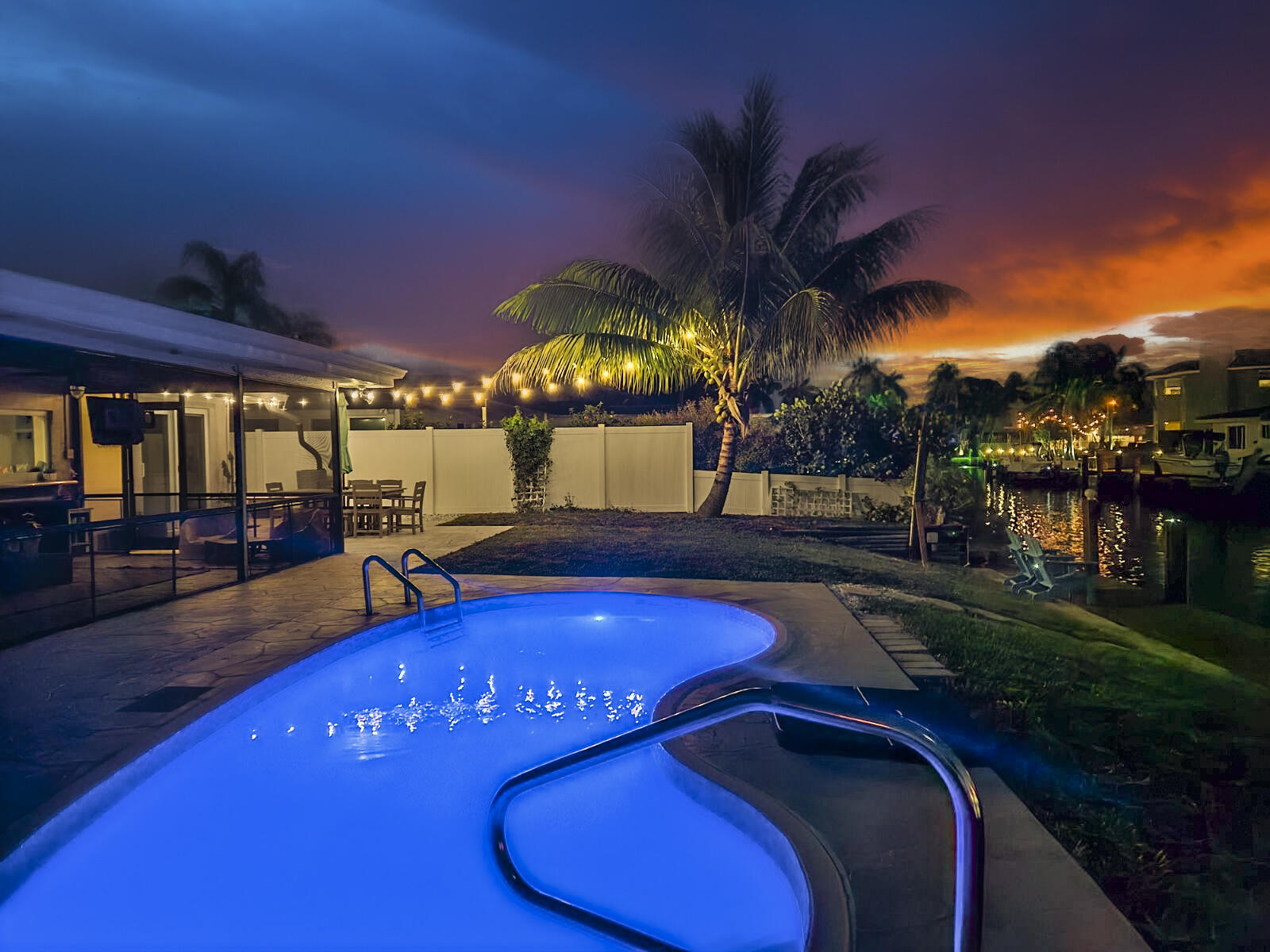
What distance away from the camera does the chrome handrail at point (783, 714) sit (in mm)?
1855

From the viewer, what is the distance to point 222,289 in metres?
27.1

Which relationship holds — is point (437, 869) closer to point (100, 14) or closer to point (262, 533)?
point (262, 533)

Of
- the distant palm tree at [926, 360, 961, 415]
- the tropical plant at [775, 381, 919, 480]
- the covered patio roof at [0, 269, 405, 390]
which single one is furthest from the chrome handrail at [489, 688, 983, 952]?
the distant palm tree at [926, 360, 961, 415]

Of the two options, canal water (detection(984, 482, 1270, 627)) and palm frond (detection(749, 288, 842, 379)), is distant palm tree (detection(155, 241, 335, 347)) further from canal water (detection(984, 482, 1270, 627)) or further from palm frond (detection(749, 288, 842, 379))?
canal water (detection(984, 482, 1270, 627))

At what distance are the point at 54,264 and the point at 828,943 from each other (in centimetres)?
3476

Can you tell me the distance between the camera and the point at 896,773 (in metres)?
3.50

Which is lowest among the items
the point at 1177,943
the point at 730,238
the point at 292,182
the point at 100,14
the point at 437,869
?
the point at 437,869

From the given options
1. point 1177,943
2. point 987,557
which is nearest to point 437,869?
point 1177,943

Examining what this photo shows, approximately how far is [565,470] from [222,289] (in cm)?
1809

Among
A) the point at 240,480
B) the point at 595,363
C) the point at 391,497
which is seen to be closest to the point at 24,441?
the point at 240,480

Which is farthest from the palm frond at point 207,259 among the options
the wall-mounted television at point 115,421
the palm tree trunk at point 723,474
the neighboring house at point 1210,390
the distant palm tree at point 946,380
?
the distant palm tree at point 946,380

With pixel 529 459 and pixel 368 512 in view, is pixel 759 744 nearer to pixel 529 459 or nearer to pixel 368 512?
pixel 368 512

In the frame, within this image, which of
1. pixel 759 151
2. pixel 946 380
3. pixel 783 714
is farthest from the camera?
pixel 946 380

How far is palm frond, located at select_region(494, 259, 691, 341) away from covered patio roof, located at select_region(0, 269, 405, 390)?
526 cm
